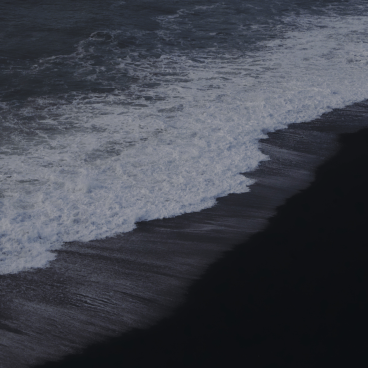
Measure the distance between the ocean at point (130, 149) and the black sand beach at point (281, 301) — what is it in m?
0.20

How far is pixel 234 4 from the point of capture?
19797mm

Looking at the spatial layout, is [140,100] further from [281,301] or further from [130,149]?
[281,301]

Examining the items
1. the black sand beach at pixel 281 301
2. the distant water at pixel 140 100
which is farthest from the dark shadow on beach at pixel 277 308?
the distant water at pixel 140 100

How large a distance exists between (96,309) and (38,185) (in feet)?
8.82

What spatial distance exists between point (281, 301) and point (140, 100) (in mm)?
6557

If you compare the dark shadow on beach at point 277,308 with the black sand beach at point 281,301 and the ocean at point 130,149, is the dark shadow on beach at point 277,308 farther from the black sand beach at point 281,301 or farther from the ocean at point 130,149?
the ocean at point 130,149

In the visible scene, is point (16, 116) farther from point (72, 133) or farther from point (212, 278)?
point (212, 278)

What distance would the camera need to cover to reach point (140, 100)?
1014cm

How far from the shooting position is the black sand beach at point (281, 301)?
4.19m

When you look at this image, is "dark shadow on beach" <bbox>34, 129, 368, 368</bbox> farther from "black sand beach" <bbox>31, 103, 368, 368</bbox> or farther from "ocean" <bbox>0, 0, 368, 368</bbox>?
"ocean" <bbox>0, 0, 368, 368</bbox>

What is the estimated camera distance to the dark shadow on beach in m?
4.18

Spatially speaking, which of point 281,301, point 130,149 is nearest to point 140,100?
point 130,149

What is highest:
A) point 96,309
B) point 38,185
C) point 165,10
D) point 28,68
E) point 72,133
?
point 165,10

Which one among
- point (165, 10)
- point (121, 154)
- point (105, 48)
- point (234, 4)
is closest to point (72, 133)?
point (121, 154)
